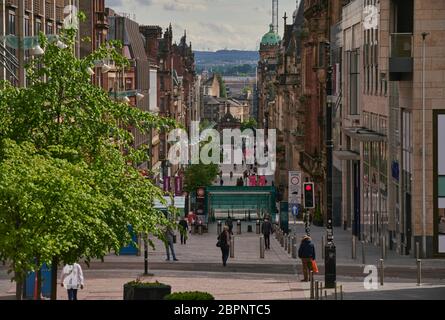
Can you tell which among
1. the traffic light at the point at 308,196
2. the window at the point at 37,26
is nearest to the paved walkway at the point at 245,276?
the traffic light at the point at 308,196

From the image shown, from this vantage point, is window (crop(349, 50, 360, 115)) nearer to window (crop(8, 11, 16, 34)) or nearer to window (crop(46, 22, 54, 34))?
window (crop(46, 22, 54, 34))

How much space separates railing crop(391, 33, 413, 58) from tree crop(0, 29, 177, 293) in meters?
18.0

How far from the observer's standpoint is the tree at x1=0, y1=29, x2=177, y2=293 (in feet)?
Answer: 105

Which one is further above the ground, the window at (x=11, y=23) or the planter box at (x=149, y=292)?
the window at (x=11, y=23)

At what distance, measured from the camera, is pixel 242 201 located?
307ft

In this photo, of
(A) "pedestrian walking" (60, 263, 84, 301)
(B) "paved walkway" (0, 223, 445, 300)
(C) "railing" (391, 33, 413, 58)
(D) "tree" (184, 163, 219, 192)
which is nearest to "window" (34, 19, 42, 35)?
(B) "paved walkway" (0, 223, 445, 300)

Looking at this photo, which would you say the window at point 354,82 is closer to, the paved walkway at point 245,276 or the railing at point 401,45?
the paved walkway at point 245,276

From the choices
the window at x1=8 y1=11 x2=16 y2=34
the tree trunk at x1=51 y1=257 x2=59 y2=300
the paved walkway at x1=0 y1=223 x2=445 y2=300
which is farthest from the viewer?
the window at x1=8 y1=11 x2=16 y2=34

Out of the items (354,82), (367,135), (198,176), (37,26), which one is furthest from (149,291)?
(198,176)

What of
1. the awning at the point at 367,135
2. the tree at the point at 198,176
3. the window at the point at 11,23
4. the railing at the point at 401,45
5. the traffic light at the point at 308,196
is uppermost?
the window at the point at 11,23

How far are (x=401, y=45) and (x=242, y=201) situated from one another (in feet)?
125

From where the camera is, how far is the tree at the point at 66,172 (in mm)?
32125

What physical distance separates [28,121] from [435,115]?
76.0 ft

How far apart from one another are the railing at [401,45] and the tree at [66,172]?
1800 cm
